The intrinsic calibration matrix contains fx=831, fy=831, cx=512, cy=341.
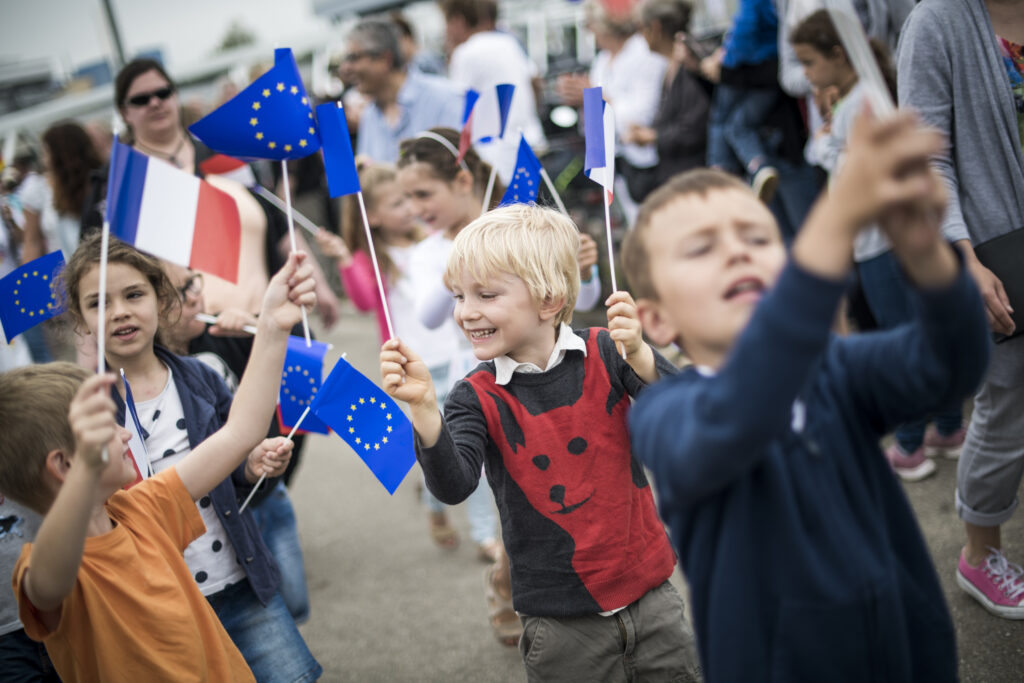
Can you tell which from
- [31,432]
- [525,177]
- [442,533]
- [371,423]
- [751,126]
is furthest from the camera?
[751,126]

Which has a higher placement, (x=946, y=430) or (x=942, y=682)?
(x=942, y=682)

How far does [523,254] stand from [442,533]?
7.73 feet

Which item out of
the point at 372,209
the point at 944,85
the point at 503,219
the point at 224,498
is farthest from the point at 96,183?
the point at 944,85

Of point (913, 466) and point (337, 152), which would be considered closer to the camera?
point (337, 152)

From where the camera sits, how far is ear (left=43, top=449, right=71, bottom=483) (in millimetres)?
1907

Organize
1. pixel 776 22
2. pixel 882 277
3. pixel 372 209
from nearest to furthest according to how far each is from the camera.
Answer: pixel 882 277
pixel 372 209
pixel 776 22

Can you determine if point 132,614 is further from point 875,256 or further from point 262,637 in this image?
point 875,256

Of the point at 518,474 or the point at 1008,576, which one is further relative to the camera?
the point at 1008,576

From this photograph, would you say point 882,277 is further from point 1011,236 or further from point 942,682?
point 942,682

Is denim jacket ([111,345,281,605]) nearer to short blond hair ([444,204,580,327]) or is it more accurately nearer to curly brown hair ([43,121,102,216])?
short blond hair ([444,204,580,327])

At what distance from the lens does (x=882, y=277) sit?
141 inches

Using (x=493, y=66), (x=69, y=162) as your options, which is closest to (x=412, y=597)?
(x=69, y=162)

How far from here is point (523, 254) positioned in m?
2.11

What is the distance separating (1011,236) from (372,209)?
9.33 ft
